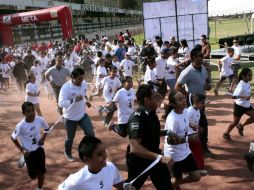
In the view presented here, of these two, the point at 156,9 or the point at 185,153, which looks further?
the point at 156,9

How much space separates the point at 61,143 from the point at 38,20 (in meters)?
22.4

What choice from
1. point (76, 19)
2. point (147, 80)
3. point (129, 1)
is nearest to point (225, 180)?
point (147, 80)

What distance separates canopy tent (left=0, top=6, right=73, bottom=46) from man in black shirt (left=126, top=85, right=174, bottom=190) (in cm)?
2469

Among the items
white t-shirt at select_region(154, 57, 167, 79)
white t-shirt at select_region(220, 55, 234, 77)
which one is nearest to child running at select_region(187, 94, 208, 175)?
white t-shirt at select_region(154, 57, 167, 79)

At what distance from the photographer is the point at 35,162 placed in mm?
5910

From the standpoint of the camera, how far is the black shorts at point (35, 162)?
588 centimetres

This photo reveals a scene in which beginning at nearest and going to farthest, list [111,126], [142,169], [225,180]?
[142,169]
[225,180]
[111,126]

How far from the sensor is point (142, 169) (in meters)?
4.54

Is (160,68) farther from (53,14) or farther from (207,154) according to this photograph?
(53,14)

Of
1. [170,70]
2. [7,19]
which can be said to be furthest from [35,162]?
[7,19]

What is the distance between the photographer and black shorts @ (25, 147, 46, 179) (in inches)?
231

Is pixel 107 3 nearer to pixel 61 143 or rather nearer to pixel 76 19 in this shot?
pixel 76 19

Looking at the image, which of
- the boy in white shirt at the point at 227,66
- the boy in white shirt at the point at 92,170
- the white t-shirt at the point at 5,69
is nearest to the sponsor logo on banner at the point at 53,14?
the white t-shirt at the point at 5,69

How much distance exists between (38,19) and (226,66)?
2013 centimetres
